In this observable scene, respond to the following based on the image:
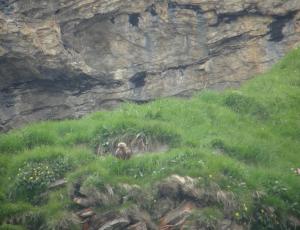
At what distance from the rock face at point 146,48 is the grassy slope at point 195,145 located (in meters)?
1.62

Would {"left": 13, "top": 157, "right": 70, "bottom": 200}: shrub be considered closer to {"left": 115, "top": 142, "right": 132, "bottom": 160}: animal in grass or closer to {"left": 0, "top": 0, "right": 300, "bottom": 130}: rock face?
{"left": 115, "top": 142, "right": 132, "bottom": 160}: animal in grass

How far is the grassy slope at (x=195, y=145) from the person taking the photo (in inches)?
776

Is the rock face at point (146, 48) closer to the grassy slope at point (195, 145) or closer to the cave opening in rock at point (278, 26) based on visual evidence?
the cave opening in rock at point (278, 26)

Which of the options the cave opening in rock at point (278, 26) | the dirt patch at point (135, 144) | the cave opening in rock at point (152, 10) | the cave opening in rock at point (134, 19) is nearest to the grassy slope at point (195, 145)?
the dirt patch at point (135, 144)

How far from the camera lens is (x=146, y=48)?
27.4 m

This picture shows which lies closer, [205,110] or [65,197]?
[65,197]

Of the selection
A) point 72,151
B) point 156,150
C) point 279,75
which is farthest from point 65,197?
point 279,75

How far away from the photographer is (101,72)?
88.0 feet

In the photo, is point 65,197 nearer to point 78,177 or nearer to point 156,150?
point 78,177

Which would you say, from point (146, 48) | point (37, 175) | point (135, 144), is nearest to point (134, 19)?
point (146, 48)

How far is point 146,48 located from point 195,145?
651cm

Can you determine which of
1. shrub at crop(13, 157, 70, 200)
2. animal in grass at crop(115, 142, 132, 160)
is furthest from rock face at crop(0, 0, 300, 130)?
animal in grass at crop(115, 142, 132, 160)

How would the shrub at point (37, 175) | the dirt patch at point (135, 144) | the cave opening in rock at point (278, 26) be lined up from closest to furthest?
the shrub at point (37, 175)
the dirt patch at point (135, 144)
the cave opening in rock at point (278, 26)

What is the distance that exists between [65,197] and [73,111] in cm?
743
